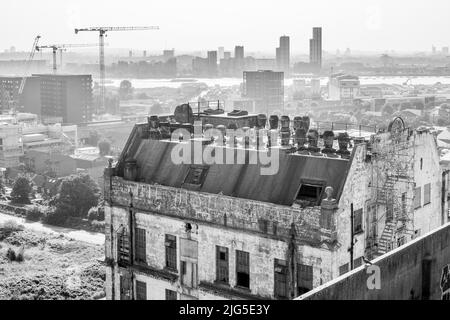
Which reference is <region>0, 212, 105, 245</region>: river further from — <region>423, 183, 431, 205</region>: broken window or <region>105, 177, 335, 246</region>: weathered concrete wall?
<region>423, 183, 431, 205</region>: broken window

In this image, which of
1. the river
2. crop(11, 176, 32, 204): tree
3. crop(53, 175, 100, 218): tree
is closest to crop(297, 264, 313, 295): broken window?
the river

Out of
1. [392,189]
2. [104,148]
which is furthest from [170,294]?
[104,148]

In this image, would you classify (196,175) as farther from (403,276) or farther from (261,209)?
(403,276)

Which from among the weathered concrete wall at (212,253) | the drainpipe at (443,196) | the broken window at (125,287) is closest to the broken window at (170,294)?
the weathered concrete wall at (212,253)

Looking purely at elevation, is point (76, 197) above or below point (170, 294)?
below

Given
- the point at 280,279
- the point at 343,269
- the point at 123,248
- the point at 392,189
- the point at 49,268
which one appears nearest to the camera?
the point at 343,269

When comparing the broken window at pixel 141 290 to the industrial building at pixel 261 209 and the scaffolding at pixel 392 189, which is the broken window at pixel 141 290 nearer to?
Answer: the industrial building at pixel 261 209

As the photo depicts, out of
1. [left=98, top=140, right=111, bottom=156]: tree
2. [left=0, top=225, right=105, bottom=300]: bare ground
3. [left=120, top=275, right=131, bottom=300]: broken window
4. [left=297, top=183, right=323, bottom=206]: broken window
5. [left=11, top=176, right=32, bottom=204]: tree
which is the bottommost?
[left=0, top=225, right=105, bottom=300]: bare ground
